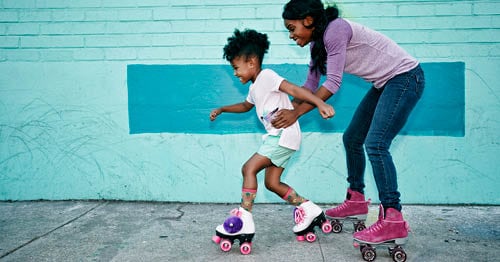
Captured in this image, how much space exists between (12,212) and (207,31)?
262cm

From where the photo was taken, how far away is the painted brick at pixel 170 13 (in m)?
4.94

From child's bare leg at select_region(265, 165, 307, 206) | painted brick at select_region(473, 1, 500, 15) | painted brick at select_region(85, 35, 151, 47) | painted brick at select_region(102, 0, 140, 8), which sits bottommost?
Result: child's bare leg at select_region(265, 165, 307, 206)

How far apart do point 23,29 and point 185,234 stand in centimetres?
286

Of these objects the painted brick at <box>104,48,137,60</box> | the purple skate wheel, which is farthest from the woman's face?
the painted brick at <box>104,48,137,60</box>

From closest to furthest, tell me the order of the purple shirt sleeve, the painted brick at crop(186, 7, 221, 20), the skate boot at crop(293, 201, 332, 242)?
the purple shirt sleeve, the skate boot at crop(293, 201, 332, 242), the painted brick at crop(186, 7, 221, 20)

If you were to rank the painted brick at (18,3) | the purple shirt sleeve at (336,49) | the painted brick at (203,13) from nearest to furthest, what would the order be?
the purple shirt sleeve at (336,49), the painted brick at (203,13), the painted brick at (18,3)

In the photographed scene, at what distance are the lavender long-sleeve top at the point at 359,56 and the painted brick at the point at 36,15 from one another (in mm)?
3178

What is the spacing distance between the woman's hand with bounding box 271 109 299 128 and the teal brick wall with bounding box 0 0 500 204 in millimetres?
1555

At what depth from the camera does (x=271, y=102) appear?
3.56 meters

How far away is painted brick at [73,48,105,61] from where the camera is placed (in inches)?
199

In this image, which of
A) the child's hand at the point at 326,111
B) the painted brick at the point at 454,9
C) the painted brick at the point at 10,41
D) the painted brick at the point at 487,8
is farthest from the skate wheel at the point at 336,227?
the painted brick at the point at 10,41

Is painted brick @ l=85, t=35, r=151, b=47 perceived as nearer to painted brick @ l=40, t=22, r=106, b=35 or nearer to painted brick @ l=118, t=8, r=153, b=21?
painted brick @ l=40, t=22, r=106, b=35

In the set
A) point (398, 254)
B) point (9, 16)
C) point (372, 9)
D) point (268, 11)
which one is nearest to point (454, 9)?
point (372, 9)

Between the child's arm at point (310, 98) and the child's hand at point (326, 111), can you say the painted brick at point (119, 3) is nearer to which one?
the child's arm at point (310, 98)
